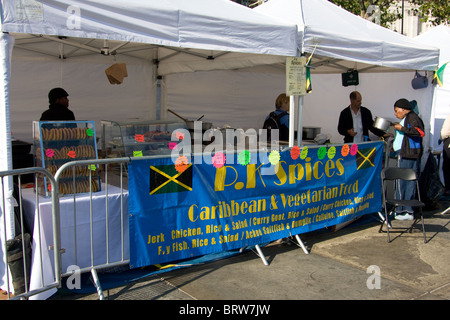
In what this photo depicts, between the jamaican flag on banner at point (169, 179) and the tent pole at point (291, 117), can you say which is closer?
the jamaican flag on banner at point (169, 179)

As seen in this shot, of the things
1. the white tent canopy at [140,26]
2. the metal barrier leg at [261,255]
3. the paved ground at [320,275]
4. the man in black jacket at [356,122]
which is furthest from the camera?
the man in black jacket at [356,122]

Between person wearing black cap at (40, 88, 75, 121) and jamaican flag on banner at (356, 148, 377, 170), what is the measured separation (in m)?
3.87

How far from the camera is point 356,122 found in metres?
7.84

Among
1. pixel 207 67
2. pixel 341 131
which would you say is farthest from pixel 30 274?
pixel 341 131

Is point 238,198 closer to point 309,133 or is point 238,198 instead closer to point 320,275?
point 320,275

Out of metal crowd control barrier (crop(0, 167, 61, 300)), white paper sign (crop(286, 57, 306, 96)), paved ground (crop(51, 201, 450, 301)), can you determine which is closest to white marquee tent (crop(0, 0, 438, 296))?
white paper sign (crop(286, 57, 306, 96))

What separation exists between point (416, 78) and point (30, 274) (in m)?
6.76

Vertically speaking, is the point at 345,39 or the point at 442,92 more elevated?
the point at 345,39

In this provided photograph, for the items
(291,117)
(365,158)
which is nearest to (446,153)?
(365,158)

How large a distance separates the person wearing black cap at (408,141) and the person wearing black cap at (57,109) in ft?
15.3

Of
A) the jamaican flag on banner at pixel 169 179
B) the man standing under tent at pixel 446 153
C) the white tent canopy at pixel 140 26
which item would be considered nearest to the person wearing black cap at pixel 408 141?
the man standing under tent at pixel 446 153

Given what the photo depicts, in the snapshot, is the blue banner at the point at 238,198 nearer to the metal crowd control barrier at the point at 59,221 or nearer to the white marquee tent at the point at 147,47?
the metal crowd control barrier at the point at 59,221

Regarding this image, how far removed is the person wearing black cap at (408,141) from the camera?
637cm

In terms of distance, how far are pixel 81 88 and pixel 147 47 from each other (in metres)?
1.33
